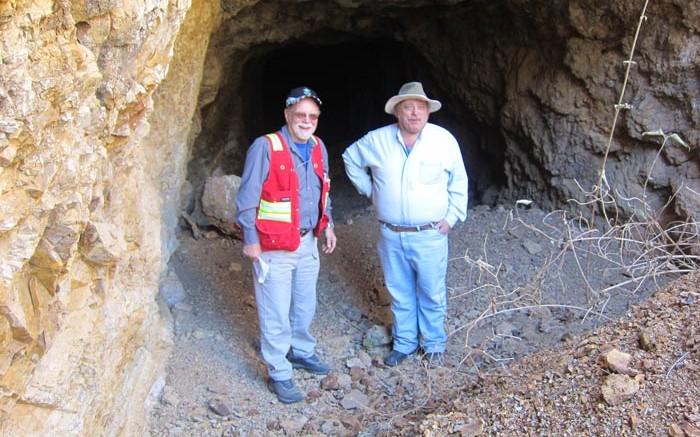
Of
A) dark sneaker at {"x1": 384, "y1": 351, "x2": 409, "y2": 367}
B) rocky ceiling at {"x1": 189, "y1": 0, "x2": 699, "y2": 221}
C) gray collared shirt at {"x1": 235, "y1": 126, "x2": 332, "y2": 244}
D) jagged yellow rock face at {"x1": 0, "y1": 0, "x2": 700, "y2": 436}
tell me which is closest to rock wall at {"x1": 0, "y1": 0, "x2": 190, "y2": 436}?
jagged yellow rock face at {"x1": 0, "y1": 0, "x2": 700, "y2": 436}

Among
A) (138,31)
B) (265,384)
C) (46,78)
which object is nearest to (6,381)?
(46,78)

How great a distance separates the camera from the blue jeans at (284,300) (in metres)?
3.65

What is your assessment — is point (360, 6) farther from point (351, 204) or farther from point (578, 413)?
point (578, 413)

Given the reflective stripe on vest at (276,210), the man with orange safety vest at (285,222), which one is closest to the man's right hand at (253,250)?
the man with orange safety vest at (285,222)

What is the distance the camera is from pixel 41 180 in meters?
2.09

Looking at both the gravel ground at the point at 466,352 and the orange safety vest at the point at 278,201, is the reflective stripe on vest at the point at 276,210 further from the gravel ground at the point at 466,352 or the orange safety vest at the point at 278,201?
the gravel ground at the point at 466,352

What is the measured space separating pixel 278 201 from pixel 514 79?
138 inches

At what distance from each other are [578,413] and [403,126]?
199 cm

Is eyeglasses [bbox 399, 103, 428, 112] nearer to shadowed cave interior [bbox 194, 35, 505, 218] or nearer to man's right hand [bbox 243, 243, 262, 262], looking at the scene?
man's right hand [bbox 243, 243, 262, 262]

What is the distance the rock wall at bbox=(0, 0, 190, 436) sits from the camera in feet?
6.48

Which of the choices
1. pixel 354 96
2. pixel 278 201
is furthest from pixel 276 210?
pixel 354 96

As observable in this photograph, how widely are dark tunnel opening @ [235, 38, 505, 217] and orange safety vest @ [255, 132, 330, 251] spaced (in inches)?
144

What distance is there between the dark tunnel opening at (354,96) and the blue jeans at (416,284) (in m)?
2.88

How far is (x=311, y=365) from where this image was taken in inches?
161
